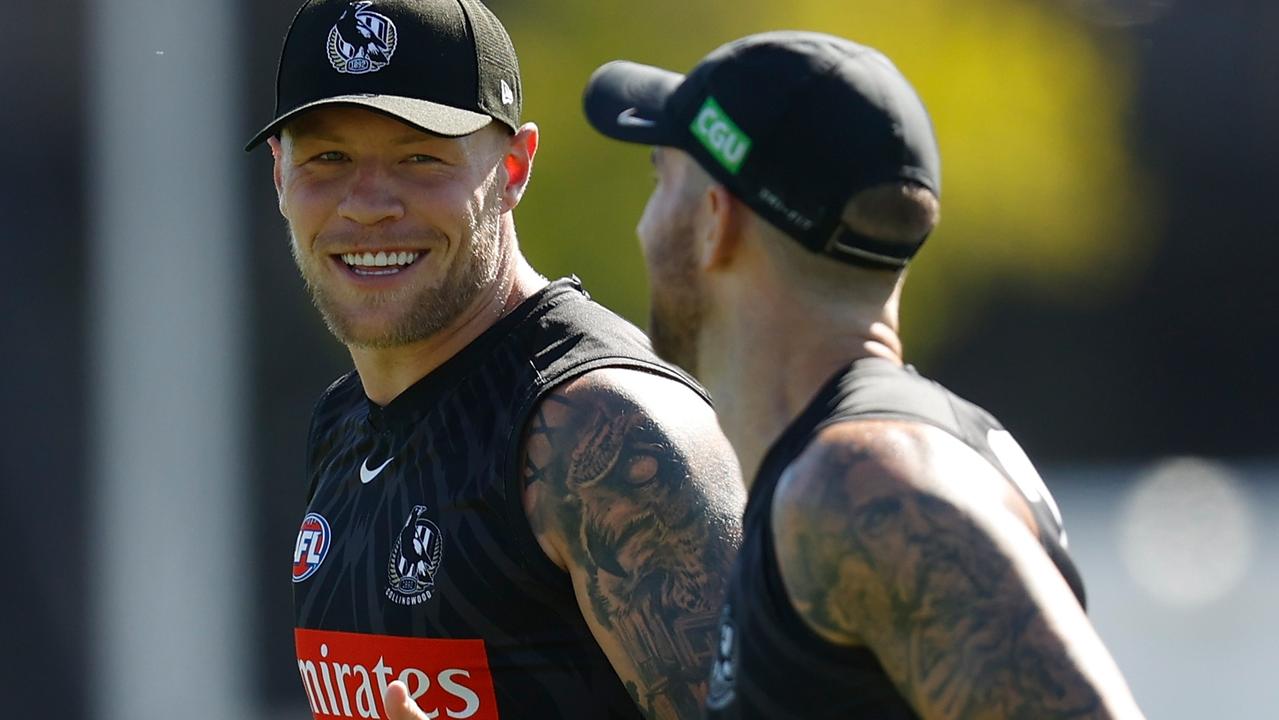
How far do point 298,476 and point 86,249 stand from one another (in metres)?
1.90

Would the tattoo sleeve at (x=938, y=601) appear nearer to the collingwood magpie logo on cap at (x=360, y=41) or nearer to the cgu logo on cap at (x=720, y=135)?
the cgu logo on cap at (x=720, y=135)

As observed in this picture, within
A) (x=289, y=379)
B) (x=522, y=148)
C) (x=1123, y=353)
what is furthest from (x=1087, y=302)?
(x=522, y=148)

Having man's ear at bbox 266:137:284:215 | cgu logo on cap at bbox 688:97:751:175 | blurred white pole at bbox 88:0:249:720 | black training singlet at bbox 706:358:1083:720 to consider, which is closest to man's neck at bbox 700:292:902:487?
black training singlet at bbox 706:358:1083:720

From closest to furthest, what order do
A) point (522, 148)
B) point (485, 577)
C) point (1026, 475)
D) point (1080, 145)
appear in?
point (1026, 475), point (485, 577), point (522, 148), point (1080, 145)

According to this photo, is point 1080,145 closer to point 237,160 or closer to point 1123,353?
point 1123,353

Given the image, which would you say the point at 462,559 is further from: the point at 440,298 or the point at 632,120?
the point at 632,120

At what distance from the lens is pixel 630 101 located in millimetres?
2652

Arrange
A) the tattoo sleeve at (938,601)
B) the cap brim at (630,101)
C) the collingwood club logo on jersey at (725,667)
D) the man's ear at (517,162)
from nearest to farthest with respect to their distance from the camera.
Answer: the tattoo sleeve at (938,601) < the collingwood club logo on jersey at (725,667) < the cap brim at (630,101) < the man's ear at (517,162)

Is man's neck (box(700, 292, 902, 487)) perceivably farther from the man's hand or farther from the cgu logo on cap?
the man's hand

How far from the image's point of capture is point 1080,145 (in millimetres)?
10625

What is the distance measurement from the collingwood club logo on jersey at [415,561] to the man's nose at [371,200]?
610 mm

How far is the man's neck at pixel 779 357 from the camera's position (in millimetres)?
2320

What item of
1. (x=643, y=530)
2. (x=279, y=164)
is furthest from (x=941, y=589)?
(x=279, y=164)

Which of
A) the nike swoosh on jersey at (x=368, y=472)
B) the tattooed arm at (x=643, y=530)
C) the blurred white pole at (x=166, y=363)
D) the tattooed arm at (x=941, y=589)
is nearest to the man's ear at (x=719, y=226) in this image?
the tattooed arm at (x=941, y=589)
